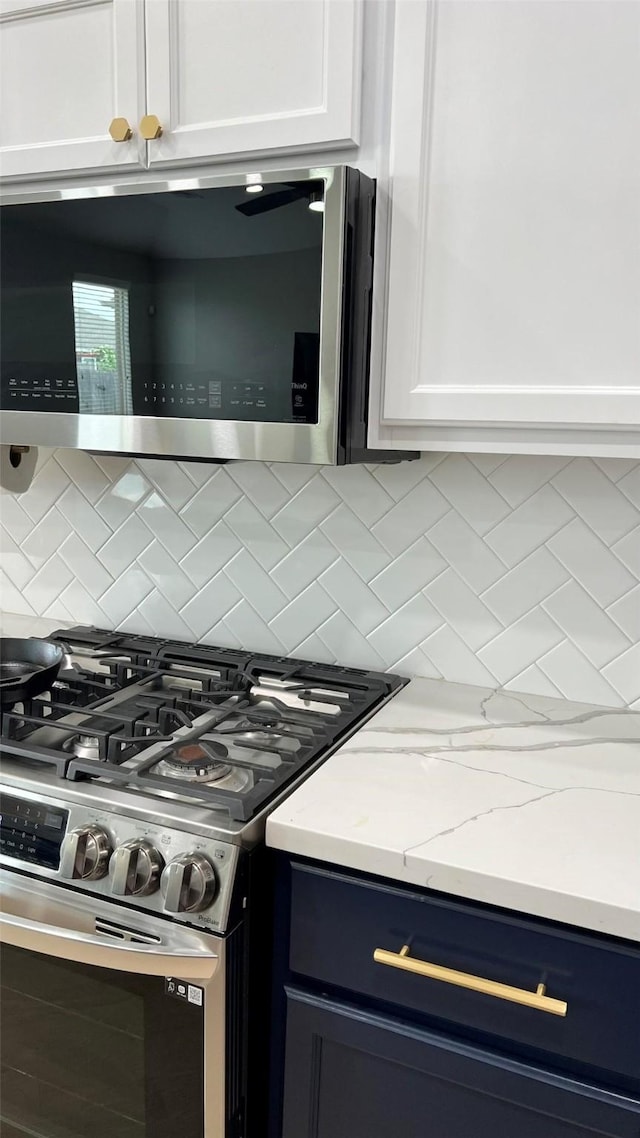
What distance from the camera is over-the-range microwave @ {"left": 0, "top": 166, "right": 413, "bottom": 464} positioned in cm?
118

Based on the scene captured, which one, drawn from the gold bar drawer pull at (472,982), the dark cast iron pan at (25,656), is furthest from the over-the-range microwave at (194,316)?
the gold bar drawer pull at (472,982)

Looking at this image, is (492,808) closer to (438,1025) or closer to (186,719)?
(438,1025)

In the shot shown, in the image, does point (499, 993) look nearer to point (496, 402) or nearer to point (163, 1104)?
point (163, 1104)

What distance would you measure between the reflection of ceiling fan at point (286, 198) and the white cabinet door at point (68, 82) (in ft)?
0.86

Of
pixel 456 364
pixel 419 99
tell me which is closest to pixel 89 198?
pixel 419 99

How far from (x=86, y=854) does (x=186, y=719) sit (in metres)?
0.29

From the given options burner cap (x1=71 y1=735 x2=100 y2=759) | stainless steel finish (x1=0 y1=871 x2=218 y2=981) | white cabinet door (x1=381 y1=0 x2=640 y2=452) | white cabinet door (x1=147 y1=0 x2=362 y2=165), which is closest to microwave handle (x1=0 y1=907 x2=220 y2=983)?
stainless steel finish (x1=0 y1=871 x2=218 y2=981)

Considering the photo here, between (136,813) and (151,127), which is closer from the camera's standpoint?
(136,813)

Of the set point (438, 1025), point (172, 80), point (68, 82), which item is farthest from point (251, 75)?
point (438, 1025)

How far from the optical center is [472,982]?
947 millimetres

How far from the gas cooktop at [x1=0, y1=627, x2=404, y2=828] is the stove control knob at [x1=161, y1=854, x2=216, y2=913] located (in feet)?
0.23

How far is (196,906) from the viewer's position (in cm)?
102

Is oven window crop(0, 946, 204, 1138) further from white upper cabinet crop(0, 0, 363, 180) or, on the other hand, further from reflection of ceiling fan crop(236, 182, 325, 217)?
white upper cabinet crop(0, 0, 363, 180)

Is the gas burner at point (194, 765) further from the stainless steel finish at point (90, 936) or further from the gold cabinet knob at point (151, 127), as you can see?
the gold cabinet knob at point (151, 127)
